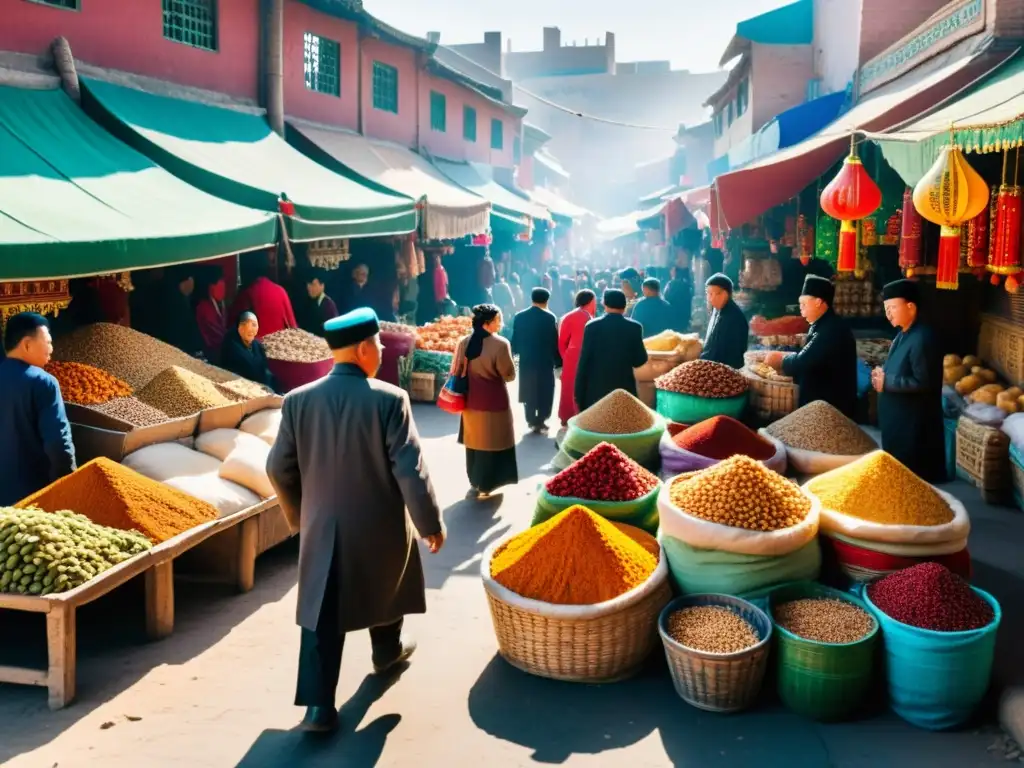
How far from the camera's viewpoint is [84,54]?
888 cm

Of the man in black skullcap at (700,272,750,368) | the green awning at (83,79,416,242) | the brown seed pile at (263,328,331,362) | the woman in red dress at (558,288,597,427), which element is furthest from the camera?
the woman in red dress at (558,288,597,427)

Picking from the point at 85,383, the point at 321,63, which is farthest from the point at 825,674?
the point at 321,63

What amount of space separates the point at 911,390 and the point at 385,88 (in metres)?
13.2

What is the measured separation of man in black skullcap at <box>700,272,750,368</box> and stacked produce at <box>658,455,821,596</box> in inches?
138

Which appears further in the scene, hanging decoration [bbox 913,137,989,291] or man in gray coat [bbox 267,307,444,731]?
hanging decoration [bbox 913,137,989,291]

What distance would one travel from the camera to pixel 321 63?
46.4ft

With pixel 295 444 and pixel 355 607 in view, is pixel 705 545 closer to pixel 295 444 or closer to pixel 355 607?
pixel 355 607

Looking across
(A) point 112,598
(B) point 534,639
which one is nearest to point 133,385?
(A) point 112,598

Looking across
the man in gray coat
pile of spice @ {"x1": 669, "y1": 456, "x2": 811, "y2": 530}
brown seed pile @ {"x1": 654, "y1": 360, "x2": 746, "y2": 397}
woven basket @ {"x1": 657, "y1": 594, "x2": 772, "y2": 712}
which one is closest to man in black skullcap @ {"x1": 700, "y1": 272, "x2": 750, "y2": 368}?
brown seed pile @ {"x1": 654, "y1": 360, "x2": 746, "y2": 397}

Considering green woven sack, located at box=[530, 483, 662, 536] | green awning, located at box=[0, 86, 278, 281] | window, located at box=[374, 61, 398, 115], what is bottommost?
green woven sack, located at box=[530, 483, 662, 536]

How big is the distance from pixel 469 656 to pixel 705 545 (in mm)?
1325

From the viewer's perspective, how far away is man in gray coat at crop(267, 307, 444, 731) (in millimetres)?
3926

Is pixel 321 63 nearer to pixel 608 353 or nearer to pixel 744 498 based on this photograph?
pixel 608 353

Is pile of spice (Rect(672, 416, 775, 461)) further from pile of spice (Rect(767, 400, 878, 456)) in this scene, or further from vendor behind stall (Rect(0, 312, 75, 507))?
vendor behind stall (Rect(0, 312, 75, 507))
